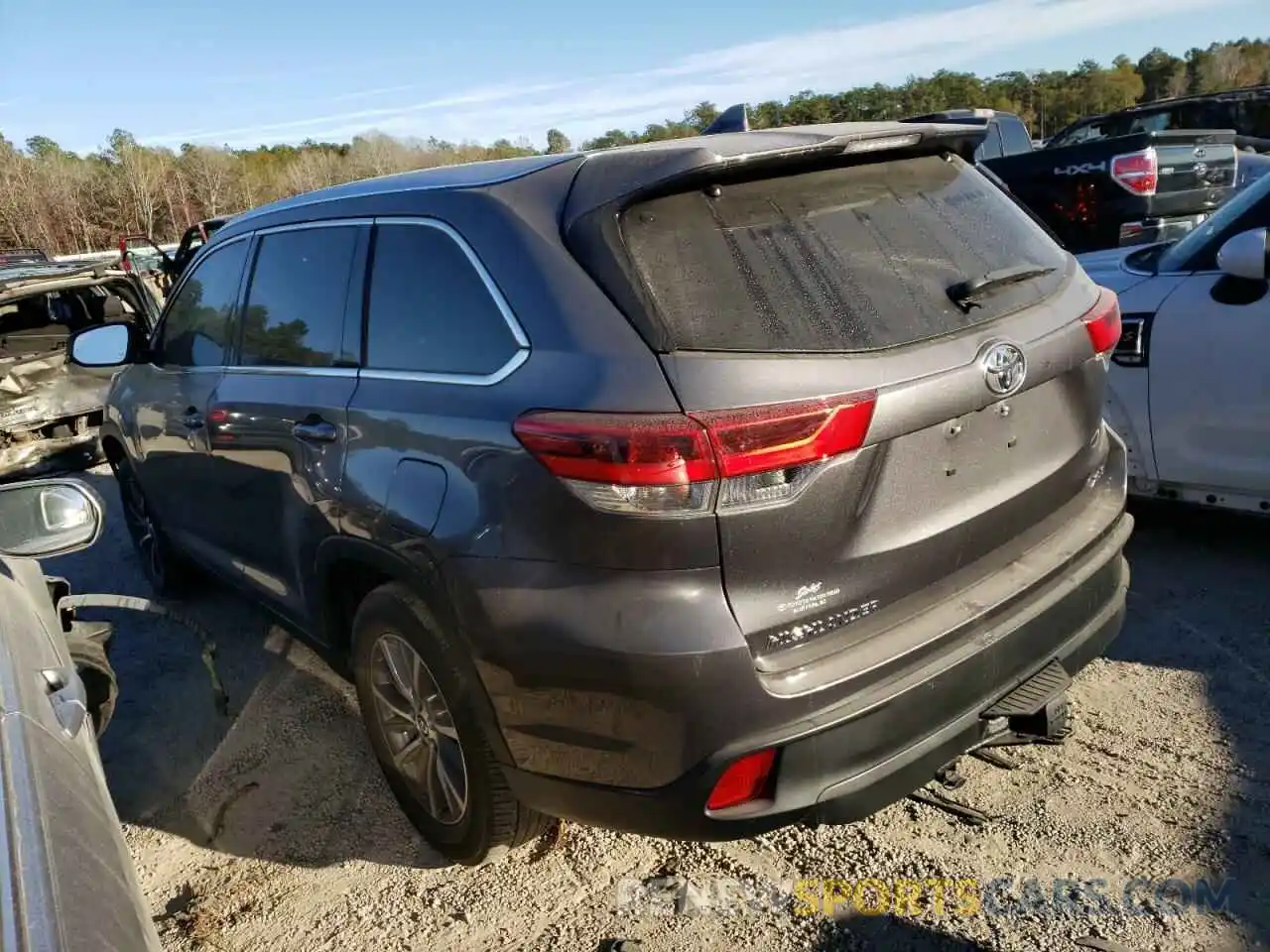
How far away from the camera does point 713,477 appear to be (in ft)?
6.40

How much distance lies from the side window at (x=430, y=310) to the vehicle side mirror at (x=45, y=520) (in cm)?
78

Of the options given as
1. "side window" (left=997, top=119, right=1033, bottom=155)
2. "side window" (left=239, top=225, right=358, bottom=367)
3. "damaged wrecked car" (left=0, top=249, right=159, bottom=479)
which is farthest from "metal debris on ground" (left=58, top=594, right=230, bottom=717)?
"side window" (left=997, top=119, right=1033, bottom=155)

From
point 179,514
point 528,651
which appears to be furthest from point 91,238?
point 528,651

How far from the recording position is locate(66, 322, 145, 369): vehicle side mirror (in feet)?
14.5

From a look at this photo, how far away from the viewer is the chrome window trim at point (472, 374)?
221 cm

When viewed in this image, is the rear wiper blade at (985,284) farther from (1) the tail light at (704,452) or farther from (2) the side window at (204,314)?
(2) the side window at (204,314)

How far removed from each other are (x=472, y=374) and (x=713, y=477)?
0.69 m

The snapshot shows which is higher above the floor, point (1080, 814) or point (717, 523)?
point (717, 523)

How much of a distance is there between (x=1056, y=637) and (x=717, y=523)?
1.06 metres

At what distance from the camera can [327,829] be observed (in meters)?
3.07

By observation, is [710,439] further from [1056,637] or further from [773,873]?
[773,873]

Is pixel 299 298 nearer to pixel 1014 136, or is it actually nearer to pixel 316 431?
pixel 316 431

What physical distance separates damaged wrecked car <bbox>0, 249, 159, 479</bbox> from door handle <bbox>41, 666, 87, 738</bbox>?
5930 millimetres

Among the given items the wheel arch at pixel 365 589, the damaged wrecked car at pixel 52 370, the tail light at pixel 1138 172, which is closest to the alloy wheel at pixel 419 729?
the wheel arch at pixel 365 589
